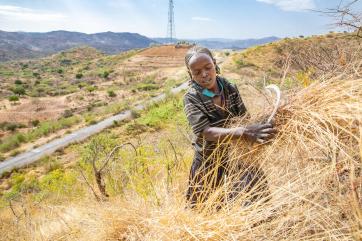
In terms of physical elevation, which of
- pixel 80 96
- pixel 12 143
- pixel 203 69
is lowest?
pixel 80 96

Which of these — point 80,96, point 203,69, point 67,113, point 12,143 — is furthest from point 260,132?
point 80,96

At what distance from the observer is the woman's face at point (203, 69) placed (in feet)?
6.59

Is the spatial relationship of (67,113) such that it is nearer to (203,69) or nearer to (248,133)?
(203,69)

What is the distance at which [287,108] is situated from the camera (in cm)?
155

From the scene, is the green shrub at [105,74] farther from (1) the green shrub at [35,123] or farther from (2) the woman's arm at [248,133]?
(2) the woman's arm at [248,133]

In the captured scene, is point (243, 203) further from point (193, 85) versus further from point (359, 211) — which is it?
point (193, 85)

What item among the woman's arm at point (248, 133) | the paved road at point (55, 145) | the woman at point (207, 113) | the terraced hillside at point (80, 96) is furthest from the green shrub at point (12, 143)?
the woman's arm at point (248, 133)

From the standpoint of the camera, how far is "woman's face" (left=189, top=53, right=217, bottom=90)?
2.01 metres

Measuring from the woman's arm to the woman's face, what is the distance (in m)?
0.32

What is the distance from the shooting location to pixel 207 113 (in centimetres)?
198

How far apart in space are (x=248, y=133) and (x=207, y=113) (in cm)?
44

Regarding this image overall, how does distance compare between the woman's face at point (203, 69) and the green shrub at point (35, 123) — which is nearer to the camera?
the woman's face at point (203, 69)

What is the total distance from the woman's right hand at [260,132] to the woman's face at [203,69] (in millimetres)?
525

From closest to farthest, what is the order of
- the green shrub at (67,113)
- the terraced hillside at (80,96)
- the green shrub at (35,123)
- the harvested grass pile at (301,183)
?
1. the harvested grass pile at (301,183)
2. the terraced hillside at (80,96)
3. the green shrub at (35,123)
4. the green shrub at (67,113)
